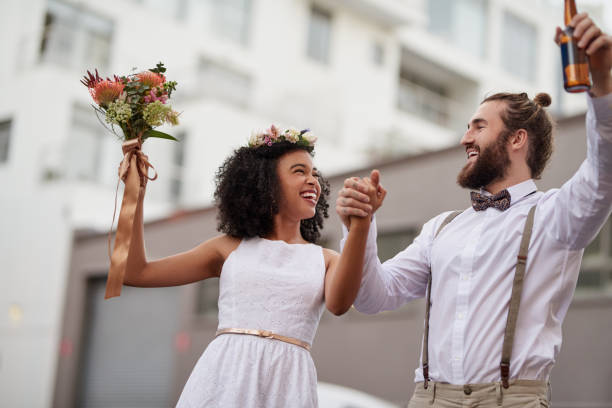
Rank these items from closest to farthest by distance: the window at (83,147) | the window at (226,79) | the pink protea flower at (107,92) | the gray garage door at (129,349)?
the pink protea flower at (107,92) < the gray garage door at (129,349) < the window at (83,147) < the window at (226,79)

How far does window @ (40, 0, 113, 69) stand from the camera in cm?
1677

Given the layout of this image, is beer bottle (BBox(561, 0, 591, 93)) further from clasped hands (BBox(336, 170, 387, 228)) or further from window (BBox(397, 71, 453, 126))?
→ window (BBox(397, 71, 453, 126))

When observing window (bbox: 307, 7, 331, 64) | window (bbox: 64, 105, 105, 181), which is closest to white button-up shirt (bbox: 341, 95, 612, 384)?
window (bbox: 64, 105, 105, 181)

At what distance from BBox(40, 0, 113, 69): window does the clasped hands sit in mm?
15081

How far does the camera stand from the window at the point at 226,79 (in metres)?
19.7

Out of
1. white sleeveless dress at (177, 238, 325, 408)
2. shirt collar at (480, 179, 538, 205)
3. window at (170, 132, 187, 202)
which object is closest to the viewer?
shirt collar at (480, 179, 538, 205)

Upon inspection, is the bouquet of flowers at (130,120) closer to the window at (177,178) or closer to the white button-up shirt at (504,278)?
the white button-up shirt at (504,278)

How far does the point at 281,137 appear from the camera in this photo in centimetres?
369

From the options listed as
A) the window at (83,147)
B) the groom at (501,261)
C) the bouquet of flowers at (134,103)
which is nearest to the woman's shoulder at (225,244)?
the bouquet of flowers at (134,103)

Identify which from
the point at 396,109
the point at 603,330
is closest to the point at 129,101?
the point at 603,330

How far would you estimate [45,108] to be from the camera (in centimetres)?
1648

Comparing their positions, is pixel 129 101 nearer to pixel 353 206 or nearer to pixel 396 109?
pixel 353 206

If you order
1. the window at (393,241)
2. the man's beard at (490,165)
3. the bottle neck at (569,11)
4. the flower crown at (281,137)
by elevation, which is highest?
the window at (393,241)

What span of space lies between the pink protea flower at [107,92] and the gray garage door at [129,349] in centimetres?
1196
